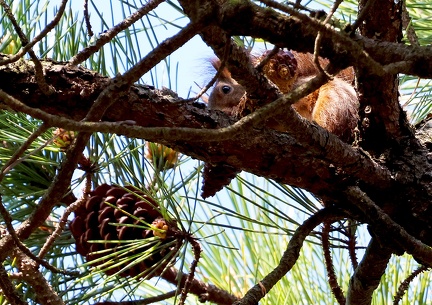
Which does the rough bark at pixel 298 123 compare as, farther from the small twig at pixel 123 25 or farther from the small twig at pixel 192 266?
the small twig at pixel 192 266

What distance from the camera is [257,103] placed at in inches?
30.9

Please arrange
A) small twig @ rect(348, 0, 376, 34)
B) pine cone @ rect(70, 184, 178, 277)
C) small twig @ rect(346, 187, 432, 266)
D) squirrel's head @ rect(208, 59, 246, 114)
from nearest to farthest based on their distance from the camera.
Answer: small twig @ rect(348, 0, 376, 34), small twig @ rect(346, 187, 432, 266), pine cone @ rect(70, 184, 178, 277), squirrel's head @ rect(208, 59, 246, 114)

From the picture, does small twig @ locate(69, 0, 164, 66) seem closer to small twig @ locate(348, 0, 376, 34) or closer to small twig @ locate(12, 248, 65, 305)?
small twig @ locate(348, 0, 376, 34)

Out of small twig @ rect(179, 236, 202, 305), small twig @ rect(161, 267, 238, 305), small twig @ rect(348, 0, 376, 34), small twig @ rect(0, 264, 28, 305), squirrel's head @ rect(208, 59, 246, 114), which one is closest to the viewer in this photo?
small twig @ rect(348, 0, 376, 34)

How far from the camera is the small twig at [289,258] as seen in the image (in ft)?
2.70

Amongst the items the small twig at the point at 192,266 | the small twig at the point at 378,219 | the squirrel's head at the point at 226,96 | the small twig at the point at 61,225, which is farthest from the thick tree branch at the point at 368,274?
the squirrel's head at the point at 226,96

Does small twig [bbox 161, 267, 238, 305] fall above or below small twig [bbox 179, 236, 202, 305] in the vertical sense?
above

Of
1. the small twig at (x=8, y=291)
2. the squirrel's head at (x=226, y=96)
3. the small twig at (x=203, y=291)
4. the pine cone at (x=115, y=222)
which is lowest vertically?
the small twig at (x=8, y=291)

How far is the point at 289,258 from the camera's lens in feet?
3.11

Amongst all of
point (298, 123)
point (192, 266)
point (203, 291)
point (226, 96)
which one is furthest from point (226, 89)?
point (298, 123)

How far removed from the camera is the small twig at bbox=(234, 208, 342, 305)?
2.70ft

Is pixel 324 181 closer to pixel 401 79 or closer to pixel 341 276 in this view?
pixel 401 79

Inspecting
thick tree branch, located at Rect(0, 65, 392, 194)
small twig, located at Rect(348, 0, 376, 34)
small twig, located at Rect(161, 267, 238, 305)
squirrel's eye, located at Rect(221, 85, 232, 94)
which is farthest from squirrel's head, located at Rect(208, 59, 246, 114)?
small twig, located at Rect(348, 0, 376, 34)

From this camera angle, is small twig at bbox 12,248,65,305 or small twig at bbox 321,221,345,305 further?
small twig at bbox 321,221,345,305
